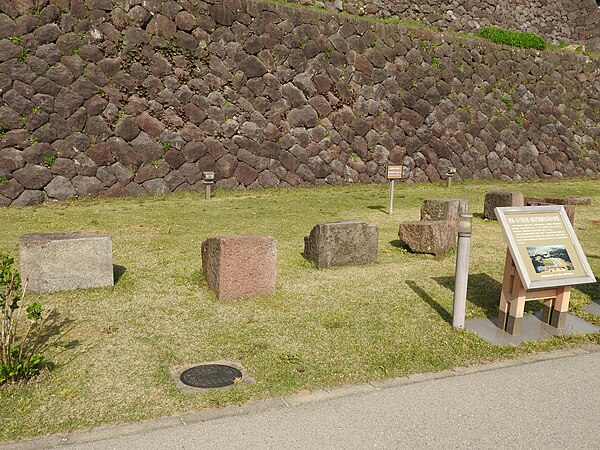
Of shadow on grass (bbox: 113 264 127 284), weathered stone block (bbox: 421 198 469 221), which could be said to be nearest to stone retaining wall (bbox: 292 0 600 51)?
weathered stone block (bbox: 421 198 469 221)

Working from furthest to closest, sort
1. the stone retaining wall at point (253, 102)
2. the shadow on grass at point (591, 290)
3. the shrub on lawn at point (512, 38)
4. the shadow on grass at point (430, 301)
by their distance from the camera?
the shrub on lawn at point (512, 38)
the stone retaining wall at point (253, 102)
the shadow on grass at point (591, 290)
the shadow on grass at point (430, 301)

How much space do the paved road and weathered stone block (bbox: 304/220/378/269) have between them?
126 inches

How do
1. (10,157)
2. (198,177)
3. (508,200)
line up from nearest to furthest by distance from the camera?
(508,200) → (10,157) → (198,177)

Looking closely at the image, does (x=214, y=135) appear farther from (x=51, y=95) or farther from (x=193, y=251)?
(x=193, y=251)

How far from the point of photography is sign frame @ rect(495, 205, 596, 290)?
4.52 meters

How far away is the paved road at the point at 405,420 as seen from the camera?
298 centimetres

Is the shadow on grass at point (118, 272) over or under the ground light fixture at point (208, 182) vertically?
under

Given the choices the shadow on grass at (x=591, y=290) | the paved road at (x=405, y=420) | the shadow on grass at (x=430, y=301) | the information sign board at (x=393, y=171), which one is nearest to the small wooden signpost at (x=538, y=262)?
the shadow on grass at (x=430, y=301)

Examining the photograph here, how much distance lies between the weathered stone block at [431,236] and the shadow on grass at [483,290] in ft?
3.23

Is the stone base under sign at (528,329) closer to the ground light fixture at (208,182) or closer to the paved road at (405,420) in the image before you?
the paved road at (405,420)

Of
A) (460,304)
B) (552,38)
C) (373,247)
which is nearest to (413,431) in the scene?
(460,304)

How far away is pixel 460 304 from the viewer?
4844mm

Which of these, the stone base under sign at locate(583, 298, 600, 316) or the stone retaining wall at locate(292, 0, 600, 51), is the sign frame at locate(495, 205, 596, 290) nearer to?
the stone base under sign at locate(583, 298, 600, 316)

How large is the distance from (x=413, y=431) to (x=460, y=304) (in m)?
1.98
